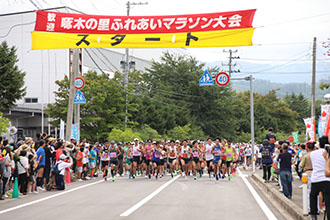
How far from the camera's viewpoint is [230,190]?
668 inches

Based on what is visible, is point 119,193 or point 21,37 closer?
point 119,193

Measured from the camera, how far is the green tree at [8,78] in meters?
33.8

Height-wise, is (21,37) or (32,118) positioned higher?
(21,37)

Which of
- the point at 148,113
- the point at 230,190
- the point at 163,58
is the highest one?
the point at 163,58

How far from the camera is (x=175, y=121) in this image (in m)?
57.8

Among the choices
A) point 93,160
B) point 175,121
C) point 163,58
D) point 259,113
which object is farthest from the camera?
point 259,113

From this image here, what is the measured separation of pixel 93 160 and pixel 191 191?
751 centimetres

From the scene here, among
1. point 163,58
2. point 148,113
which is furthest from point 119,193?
point 163,58

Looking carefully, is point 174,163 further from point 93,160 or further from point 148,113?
point 148,113

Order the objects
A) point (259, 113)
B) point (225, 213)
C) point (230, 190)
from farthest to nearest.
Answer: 1. point (259, 113)
2. point (230, 190)
3. point (225, 213)

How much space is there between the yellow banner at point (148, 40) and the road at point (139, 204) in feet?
17.0

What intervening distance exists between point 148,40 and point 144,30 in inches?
17.4

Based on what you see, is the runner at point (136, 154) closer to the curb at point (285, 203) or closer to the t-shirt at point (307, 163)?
the curb at point (285, 203)

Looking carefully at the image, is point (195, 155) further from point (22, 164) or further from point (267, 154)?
point (22, 164)
